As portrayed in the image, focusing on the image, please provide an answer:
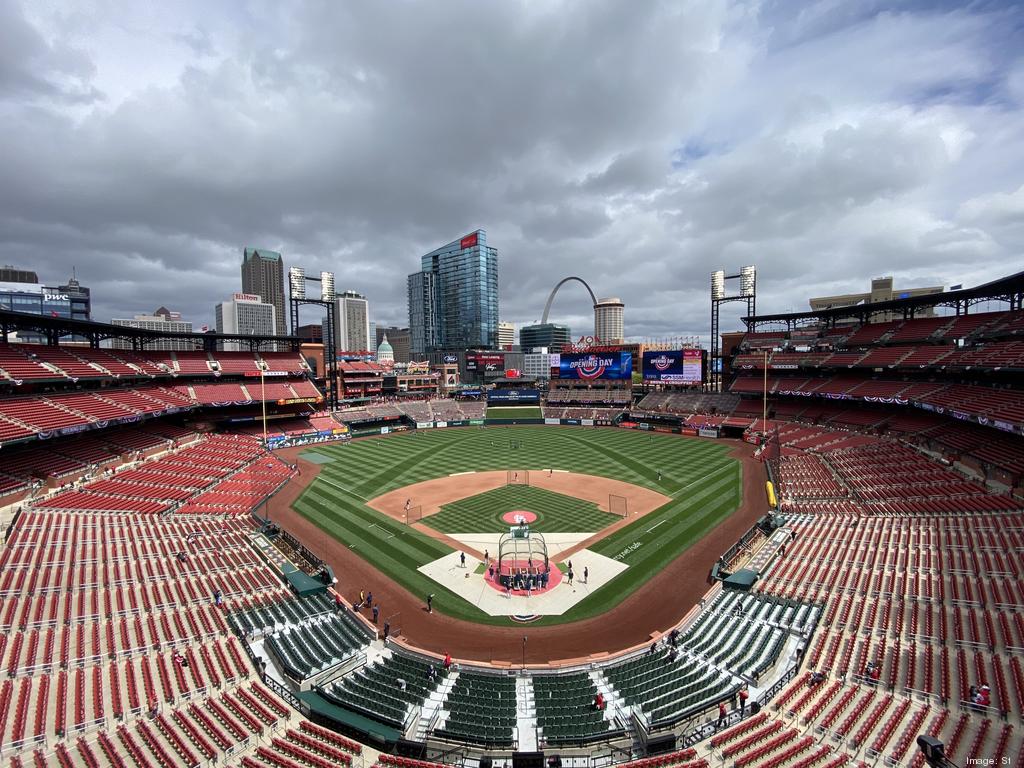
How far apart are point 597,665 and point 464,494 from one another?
89.2 feet

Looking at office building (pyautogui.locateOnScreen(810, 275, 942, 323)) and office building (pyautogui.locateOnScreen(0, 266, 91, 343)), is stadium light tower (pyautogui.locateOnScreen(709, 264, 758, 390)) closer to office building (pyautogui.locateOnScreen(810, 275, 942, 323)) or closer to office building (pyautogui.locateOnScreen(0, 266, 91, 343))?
office building (pyautogui.locateOnScreen(810, 275, 942, 323))

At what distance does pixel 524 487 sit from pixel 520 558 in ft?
56.1

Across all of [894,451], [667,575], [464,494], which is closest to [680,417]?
[894,451]

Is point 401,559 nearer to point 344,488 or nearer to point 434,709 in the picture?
point 434,709

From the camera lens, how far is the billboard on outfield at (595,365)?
97.6m

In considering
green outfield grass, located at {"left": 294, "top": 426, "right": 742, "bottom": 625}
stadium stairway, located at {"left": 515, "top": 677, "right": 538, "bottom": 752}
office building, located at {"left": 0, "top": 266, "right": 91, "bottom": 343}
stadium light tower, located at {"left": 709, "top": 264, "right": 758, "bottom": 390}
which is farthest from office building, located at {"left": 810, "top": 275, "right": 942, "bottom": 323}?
office building, located at {"left": 0, "top": 266, "right": 91, "bottom": 343}

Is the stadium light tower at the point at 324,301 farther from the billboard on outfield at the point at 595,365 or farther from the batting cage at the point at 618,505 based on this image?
the batting cage at the point at 618,505

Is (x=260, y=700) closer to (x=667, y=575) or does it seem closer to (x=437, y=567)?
(x=437, y=567)

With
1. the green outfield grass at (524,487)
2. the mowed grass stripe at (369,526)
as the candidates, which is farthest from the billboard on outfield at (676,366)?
→ the mowed grass stripe at (369,526)

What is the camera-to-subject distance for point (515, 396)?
10938cm

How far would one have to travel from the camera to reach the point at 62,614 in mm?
20500

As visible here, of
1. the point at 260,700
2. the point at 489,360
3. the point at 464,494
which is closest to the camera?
the point at 260,700

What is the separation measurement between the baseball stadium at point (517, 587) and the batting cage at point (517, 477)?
1.17 feet

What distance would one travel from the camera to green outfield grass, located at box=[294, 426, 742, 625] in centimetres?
2986
